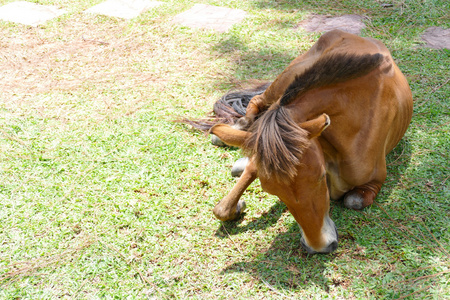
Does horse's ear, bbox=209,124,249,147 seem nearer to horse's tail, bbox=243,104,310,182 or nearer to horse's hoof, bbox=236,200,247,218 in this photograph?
horse's tail, bbox=243,104,310,182

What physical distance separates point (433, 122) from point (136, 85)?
340 cm

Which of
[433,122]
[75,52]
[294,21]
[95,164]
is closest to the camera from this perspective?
[95,164]

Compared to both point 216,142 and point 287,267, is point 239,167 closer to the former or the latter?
point 216,142

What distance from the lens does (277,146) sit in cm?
231

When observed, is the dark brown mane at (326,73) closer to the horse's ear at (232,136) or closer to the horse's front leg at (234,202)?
the horse's ear at (232,136)

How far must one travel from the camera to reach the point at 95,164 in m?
3.80

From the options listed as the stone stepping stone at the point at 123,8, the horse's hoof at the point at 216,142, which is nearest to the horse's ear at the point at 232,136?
the horse's hoof at the point at 216,142

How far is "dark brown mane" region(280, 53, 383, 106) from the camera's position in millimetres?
2711

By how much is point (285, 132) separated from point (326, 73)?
671 mm

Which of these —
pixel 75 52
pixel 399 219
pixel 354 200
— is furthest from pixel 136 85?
pixel 399 219

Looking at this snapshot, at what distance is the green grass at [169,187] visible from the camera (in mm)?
2762

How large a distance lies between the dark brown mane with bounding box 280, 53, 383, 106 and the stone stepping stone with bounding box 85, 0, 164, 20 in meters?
4.56

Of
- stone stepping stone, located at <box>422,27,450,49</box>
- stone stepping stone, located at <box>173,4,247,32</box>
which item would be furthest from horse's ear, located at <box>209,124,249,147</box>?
stone stepping stone, located at <box>422,27,450,49</box>

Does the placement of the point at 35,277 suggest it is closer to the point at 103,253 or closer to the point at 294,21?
the point at 103,253
